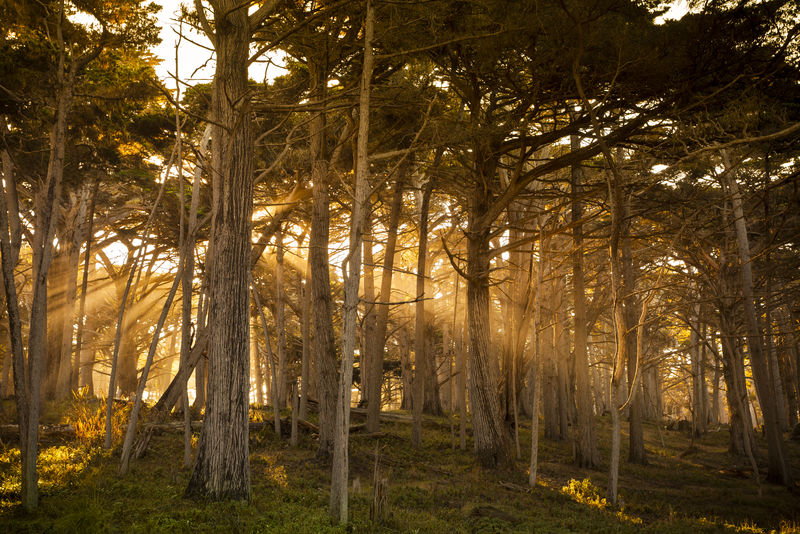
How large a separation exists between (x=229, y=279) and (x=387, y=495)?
372 centimetres

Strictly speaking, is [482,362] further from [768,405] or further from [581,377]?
[768,405]

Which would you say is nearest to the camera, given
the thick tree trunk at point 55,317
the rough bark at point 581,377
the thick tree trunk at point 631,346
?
the rough bark at point 581,377

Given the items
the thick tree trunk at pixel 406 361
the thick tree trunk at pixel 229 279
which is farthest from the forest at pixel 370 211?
the thick tree trunk at pixel 406 361

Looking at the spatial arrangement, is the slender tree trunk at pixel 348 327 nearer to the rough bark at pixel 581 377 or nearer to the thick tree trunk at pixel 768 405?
the rough bark at pixel 581 377

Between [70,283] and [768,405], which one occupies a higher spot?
[70,283]

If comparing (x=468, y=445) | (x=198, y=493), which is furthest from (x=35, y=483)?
(x=468, y=445)

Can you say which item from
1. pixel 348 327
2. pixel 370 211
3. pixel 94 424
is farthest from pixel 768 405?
pixel 94 424

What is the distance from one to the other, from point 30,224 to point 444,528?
1673cm

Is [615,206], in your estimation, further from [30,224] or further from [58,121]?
[30,224]

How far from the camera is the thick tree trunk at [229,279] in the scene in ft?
22.6

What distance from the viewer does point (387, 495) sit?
22.0ft

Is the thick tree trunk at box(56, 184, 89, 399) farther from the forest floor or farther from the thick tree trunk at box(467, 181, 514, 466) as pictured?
the thick tree trunk at box(467, 181, 514, 466)

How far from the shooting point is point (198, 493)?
672cm

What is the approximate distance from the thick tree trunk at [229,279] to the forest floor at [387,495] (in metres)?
0.55
